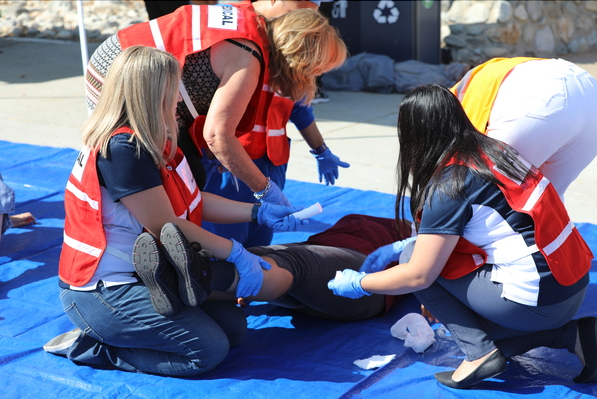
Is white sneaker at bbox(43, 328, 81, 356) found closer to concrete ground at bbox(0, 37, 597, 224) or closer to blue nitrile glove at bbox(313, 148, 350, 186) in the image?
blue nitrile glove at bbox(313, 148, 350, 186)

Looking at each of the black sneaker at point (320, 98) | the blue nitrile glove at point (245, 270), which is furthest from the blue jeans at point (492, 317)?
the black sneaker at point (320, 98)

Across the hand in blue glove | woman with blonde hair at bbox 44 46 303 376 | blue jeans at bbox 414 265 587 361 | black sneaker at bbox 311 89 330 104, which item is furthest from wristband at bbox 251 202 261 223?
black sneaker at bbox 311 89 330 104

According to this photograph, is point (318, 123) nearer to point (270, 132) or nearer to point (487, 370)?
point (270, 132)

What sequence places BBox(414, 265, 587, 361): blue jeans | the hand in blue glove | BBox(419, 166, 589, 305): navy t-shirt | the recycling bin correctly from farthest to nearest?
1. the recycling bin
2. the hand in blue glove
3. BBox(414, 265, 587, 361): blue jeans
4. BBox(419, 166, 589, 305): navy t-shirt

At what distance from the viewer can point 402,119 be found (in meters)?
1.64

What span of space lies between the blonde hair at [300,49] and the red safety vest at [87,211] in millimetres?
507

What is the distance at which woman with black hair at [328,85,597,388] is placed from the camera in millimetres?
1574

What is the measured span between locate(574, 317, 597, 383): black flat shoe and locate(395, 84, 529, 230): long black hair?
443mm

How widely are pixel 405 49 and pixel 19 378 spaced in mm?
5068

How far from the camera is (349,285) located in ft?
5.80

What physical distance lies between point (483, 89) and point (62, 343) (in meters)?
1.45

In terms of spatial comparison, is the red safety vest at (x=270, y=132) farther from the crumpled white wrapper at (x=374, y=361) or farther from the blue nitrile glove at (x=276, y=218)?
the crumpled white wrapper at (x=374, y=361)

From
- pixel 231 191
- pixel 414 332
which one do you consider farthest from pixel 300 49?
pixel 414 332

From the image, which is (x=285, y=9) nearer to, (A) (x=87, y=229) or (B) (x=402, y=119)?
(B) (x=402, y=119)
